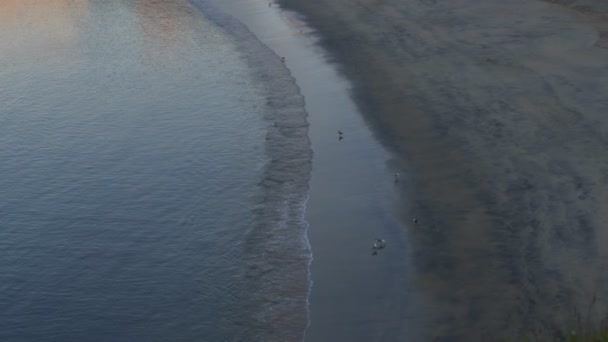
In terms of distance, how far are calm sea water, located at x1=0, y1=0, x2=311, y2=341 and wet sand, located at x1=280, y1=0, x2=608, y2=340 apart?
1.29 metres

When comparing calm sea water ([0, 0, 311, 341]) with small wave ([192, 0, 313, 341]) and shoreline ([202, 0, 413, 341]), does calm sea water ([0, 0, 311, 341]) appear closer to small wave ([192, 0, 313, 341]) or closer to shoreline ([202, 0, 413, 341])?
small wave ([192, 0, 313, 341])

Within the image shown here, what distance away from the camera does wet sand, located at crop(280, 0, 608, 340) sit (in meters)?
8.45

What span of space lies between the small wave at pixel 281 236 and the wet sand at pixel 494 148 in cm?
53

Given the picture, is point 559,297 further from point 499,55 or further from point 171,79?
point 171,79

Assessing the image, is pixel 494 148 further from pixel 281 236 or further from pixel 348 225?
pixel 281 236

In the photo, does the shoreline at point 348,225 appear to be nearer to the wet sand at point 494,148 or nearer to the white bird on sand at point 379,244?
the white bird on sand at point 379,244

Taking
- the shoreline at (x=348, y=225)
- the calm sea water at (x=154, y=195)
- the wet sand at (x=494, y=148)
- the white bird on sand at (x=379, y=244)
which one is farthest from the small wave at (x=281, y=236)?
the white bird on sand at (x=379, y=244)

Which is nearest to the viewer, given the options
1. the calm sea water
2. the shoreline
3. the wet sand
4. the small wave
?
the wet sand

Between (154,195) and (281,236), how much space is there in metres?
2.37

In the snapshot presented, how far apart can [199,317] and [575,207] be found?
13.0ft

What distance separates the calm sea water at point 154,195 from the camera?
30.2 ft

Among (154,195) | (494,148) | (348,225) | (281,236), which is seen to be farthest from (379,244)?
(154,195)

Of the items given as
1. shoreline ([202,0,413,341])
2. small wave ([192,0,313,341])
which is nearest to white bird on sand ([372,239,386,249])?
shoreline ([202,0,413,341])

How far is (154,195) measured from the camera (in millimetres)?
12211
